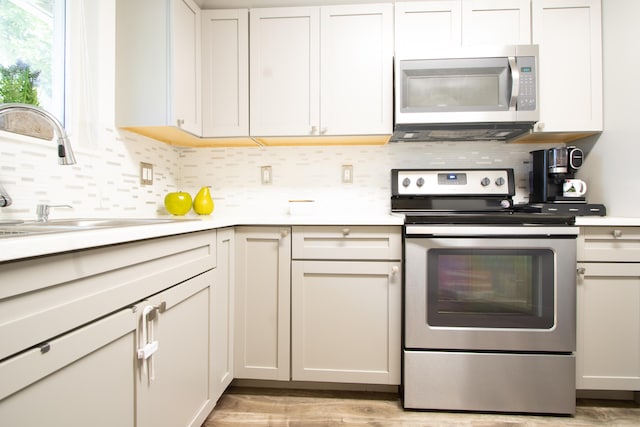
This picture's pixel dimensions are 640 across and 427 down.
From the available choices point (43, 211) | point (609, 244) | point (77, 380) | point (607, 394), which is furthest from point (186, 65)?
point (607, 394)

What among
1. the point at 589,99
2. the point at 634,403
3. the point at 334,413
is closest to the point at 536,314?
the point at 634,403

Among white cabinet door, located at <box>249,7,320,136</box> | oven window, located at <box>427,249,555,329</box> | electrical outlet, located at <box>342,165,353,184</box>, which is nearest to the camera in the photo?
oven window, located at <box>427,249,555,329</box>

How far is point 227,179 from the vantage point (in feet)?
7.37

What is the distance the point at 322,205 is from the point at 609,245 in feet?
→ 5.18

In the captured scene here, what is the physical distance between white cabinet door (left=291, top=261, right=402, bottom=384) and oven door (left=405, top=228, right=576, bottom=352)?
11cm


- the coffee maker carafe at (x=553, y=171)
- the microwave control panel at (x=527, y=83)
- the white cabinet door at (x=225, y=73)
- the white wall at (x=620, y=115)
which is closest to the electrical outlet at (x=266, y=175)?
the white cabinet door at (x=225, y=73)

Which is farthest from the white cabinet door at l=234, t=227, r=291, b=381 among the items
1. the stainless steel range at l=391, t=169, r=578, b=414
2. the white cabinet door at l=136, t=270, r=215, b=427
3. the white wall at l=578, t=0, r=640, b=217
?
the white wall at l=578, t=0, r=640, b=217

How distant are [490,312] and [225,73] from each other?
199 cm

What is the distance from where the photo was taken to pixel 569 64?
1.84 m

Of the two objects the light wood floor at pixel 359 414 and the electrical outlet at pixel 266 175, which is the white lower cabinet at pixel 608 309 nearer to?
the light wood floor at pixel 359 414

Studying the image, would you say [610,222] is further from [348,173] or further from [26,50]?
[26,50]

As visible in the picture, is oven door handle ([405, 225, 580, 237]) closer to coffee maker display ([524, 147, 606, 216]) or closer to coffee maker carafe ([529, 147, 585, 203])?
coffee maker display ([524, 147, 606, 216])

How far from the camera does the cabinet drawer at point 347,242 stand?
1613mm

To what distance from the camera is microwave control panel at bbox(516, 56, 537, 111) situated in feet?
5.74
